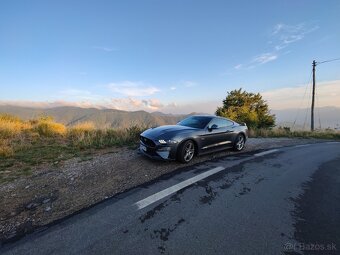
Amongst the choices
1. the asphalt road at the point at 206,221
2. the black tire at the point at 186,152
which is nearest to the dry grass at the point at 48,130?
the black tire at the point at 186,152

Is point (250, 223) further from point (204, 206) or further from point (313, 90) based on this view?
point (313, 90)

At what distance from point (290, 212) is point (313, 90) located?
28.3 metres

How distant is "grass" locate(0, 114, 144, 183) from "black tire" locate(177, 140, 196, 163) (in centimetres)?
291

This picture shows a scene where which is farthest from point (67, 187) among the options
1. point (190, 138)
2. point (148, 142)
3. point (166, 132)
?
point (190, 138)

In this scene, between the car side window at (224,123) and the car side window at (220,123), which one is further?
the car side window at (224,123)

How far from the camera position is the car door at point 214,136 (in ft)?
24.3

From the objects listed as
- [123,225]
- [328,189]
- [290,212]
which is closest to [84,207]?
[123,225]

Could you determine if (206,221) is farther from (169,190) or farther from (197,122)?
(197,122)

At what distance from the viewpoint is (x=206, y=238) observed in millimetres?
3104

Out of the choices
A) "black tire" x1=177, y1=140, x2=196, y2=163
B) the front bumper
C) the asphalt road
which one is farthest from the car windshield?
the asphalt road

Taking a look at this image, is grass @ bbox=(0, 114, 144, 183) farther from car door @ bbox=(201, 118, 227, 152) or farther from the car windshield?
car door @ bbox=(201, 118, 227, 152)

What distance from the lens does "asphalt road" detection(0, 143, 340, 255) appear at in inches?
115

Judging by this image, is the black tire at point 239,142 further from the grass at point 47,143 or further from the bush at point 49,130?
the bush at point 49,130

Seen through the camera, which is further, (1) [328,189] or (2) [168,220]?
(1) [328,189]
